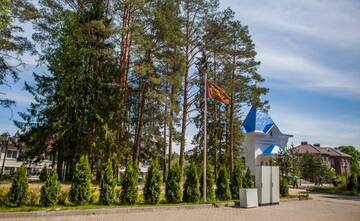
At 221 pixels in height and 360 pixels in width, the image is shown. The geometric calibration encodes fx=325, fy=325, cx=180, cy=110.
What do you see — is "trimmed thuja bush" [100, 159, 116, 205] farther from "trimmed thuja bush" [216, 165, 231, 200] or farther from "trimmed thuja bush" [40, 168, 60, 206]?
"trimmed thuja bush" [216, 165, 231, 200]

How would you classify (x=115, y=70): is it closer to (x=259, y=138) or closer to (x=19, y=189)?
(x=19, y=189)

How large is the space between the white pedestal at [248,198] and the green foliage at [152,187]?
13.4ft

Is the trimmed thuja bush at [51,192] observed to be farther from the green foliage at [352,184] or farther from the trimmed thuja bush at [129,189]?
the green foliage at [352,184]

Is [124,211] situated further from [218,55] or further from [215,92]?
[218,55]

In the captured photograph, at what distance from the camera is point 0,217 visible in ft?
33.4

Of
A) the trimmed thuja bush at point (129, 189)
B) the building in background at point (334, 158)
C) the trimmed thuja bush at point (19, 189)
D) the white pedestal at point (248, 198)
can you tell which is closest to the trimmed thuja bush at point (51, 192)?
the trimmed thuja bush at point (19, 189)

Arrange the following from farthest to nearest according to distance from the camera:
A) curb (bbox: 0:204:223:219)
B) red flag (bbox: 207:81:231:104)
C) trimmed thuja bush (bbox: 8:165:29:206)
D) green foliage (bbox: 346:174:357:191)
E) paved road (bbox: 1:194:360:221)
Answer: green foliage (bbox: 346:174:357:191) → red flag (bbox: 207:81:231:104) → trimmed thuja bush (bbox: 8:165:29:206) → paved road (bbox: 1:194:360:221) → curb (bbox: 0:204:223:219)

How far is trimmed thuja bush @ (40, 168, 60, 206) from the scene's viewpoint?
12.1m

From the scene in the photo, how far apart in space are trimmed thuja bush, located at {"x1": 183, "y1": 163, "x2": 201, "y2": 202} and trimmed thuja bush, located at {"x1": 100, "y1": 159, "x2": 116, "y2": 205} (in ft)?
12.9

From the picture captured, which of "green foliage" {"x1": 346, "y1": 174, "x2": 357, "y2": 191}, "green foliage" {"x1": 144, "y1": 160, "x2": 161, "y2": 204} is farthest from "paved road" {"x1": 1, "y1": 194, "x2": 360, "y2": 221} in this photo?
"green foliage" {"x1": 346, "y1": 174, "x2": 357, "y2": 191}

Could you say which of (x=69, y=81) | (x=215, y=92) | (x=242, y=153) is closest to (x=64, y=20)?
(x=69, y=81)

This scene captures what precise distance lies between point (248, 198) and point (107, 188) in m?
6.67

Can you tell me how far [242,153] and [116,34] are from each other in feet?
93.8

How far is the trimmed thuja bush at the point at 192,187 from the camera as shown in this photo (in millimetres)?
15977
